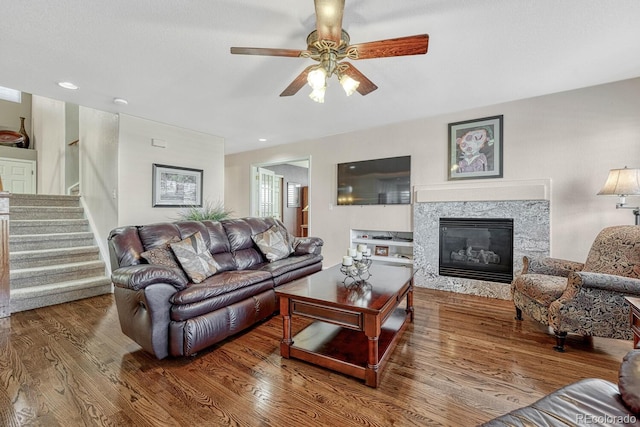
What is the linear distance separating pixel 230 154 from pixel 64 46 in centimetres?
434

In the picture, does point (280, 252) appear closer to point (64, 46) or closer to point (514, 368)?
point (514, 368)

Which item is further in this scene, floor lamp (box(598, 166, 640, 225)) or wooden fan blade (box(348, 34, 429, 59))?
floor lamp (box(598, 166, 640, 225))

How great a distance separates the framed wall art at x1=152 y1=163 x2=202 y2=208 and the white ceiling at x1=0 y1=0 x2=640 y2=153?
39.1 inches

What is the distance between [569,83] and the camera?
9.96 ft

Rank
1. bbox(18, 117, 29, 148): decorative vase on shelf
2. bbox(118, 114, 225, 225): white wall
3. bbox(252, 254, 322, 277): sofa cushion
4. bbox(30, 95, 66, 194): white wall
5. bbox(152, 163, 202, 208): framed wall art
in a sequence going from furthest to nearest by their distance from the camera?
bbox(18, 117, 29, 148): decorative vase on shelf
bbox(30, 95, 66, 194): white wall
bbox(152, 163, 202, 208): framed wall art
bbox(118, 114, 225, 225): white wall
bbox(252, 254, 322, 277): sofa cushion

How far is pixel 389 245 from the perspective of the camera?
14.9 ft

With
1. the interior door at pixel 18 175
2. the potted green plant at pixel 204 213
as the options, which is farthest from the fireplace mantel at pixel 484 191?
the interior door at pixel 18 175

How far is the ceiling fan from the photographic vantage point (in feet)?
5.37

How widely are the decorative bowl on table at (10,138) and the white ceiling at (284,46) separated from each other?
13.4 ft

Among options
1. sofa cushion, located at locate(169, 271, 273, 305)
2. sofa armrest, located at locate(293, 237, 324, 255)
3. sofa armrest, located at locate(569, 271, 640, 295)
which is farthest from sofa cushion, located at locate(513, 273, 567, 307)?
sofa cushion, located at locate(169, 271, 273, 305)

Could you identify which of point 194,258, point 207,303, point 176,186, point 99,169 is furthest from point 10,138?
point 207,303

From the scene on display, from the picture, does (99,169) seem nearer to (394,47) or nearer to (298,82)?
(298,82)

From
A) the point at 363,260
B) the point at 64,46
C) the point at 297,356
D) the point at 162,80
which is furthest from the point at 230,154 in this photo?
the point at 297,356

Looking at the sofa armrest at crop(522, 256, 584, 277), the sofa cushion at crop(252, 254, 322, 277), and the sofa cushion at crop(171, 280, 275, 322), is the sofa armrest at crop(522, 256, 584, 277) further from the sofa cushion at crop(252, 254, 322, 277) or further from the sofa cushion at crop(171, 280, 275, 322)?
the sofa cushion at crop(171, 280, 275, 322)
